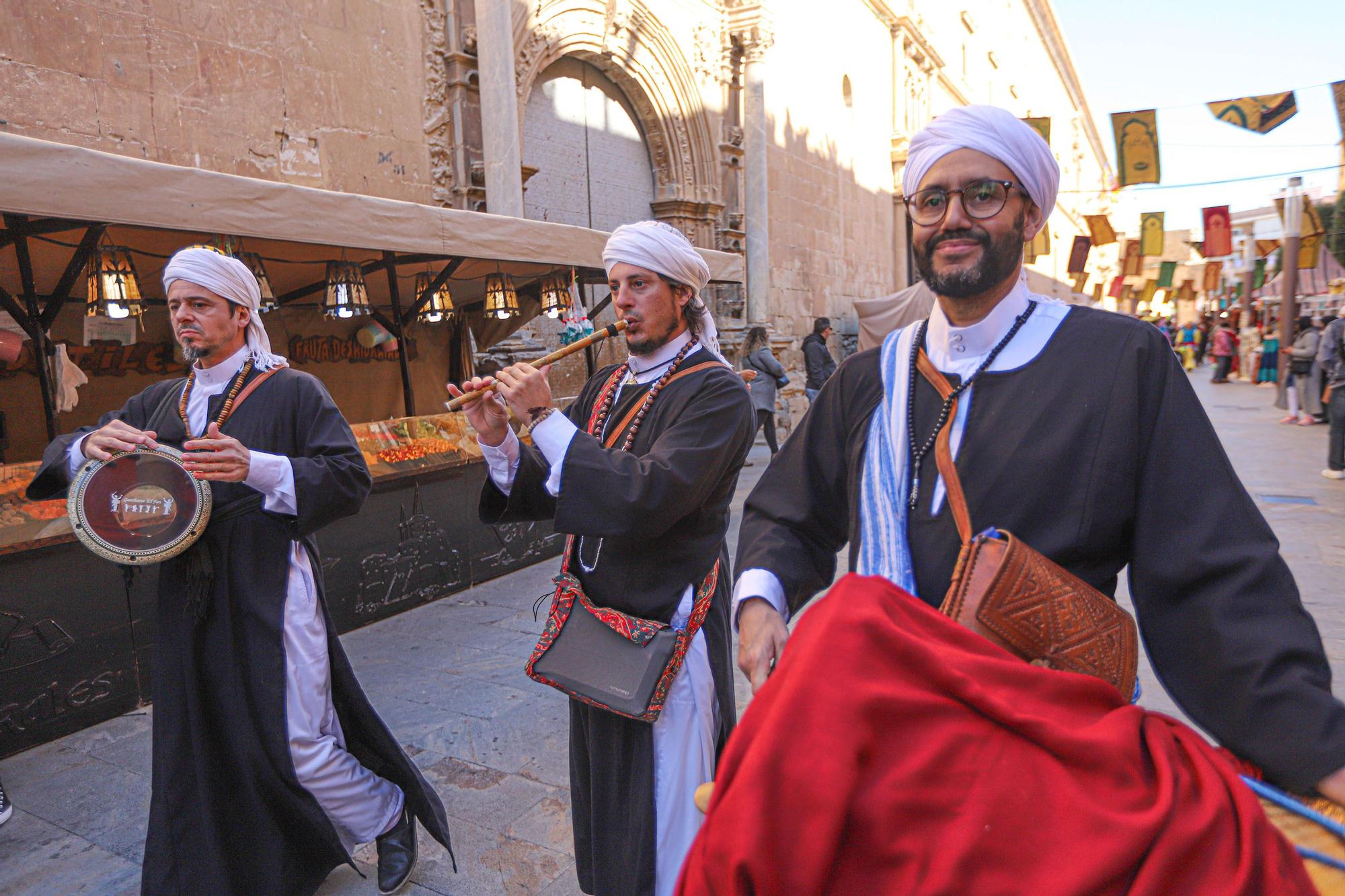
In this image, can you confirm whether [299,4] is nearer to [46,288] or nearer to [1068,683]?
[46,288]

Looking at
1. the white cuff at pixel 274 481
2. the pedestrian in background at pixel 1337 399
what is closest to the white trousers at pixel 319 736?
the white cuff at pixel 274 481

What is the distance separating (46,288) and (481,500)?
17.6 ft

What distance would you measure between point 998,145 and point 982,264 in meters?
0.19

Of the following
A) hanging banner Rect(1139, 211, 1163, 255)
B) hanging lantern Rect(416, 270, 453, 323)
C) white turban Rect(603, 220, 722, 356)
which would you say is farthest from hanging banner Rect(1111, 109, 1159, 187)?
white turban Rect(603, 220, 722, 356)

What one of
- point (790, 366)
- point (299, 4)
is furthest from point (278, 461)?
point (790, 366)

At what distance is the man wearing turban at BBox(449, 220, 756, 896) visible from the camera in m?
1.97

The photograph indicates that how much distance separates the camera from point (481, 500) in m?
2.38

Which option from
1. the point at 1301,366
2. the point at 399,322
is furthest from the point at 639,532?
the point at 1301,366

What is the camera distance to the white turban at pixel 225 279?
2557 millimetres

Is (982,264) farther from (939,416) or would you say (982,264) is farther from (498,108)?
(498,108)

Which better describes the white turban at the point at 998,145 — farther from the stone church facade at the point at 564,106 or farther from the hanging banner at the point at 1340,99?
the hanging banner at the point at 1340,99

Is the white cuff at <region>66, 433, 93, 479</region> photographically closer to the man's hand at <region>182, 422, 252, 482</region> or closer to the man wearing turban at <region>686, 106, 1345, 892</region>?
the man's hand at <region>182, 422, 252, 482</region>

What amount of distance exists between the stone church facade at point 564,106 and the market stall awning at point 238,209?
6.59ft

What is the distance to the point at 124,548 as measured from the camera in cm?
243
